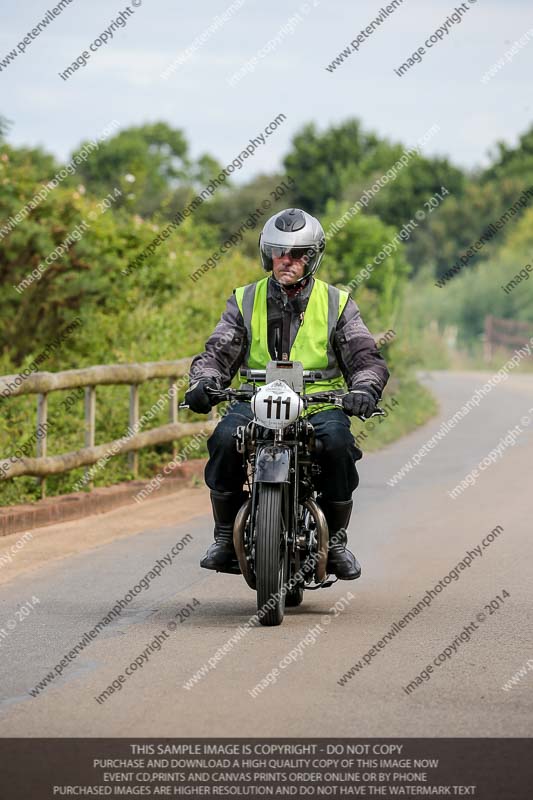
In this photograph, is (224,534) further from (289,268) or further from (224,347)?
(289,268)

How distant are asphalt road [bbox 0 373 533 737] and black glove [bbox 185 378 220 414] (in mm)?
1152

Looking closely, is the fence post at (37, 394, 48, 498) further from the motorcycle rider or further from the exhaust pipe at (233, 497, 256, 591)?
the exhaust pipe at (233, 497, 256, 591)

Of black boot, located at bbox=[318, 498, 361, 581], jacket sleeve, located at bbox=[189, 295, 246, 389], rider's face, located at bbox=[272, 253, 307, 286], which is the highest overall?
rider's face, located at bbox=[272, 253, 307, 286]

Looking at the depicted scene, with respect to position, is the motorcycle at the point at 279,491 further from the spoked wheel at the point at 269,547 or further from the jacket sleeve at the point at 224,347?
the jacket sleeve at the point at 224,347

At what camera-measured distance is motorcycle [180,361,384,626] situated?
27.0ft

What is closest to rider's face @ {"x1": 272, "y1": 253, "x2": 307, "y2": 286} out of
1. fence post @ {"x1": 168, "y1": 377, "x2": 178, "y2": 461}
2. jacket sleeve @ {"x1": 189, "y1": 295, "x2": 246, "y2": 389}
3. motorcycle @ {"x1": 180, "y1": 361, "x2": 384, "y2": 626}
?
jacket sleeve @ {"x1": 189, "y1": 295, "x2": 246, "y2": 389}

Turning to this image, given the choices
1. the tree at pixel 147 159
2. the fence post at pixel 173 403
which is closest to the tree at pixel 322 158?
the tree at pixel 147 159

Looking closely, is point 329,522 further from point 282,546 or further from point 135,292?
point 135,292

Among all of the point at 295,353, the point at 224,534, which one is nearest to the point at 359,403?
the point at 295,353

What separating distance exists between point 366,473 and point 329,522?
335 inches

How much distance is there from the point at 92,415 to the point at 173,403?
2.20m

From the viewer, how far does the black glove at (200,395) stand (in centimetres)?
851

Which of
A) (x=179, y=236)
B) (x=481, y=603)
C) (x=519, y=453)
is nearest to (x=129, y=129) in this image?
(x=179, y=236)
